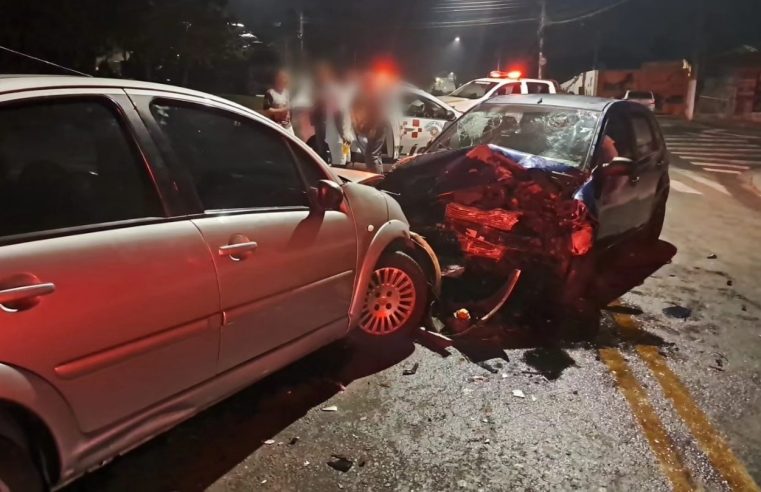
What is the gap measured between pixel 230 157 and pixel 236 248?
3.05 feet

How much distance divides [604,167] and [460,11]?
46.3 meters

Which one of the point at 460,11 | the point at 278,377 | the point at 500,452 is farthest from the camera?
the point at 460,11

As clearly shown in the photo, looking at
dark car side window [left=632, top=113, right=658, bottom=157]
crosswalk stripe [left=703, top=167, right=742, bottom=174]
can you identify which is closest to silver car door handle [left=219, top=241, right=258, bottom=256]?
dark car side window [left=632, top=113, right=658, bottom=157]

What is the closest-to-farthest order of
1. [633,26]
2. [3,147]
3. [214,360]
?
[3,147] < [214,360] < [633,26]

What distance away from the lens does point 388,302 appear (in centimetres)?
442

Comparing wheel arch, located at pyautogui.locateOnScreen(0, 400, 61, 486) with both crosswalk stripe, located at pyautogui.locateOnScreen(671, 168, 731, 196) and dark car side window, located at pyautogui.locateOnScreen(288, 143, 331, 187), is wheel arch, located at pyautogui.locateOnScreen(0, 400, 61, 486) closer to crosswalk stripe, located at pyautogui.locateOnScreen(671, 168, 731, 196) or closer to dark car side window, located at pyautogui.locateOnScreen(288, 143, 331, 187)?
dark car side window, located at pyautogui.locateOnScreen(288, 143, 331, 187)

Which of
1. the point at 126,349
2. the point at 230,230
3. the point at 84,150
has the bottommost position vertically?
the point at 126,349

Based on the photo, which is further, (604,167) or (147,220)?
(604,167)

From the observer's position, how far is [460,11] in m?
48.5

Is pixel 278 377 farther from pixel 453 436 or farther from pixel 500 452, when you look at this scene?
pixel 500 452

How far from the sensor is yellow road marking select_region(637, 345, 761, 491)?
3158 millimetres

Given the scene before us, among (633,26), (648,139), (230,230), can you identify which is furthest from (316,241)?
(633,26)

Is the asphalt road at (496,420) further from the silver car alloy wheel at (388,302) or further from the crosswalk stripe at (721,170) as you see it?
the crosswalk stripe at (721,170)

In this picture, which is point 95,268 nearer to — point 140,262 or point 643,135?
point 140,262
